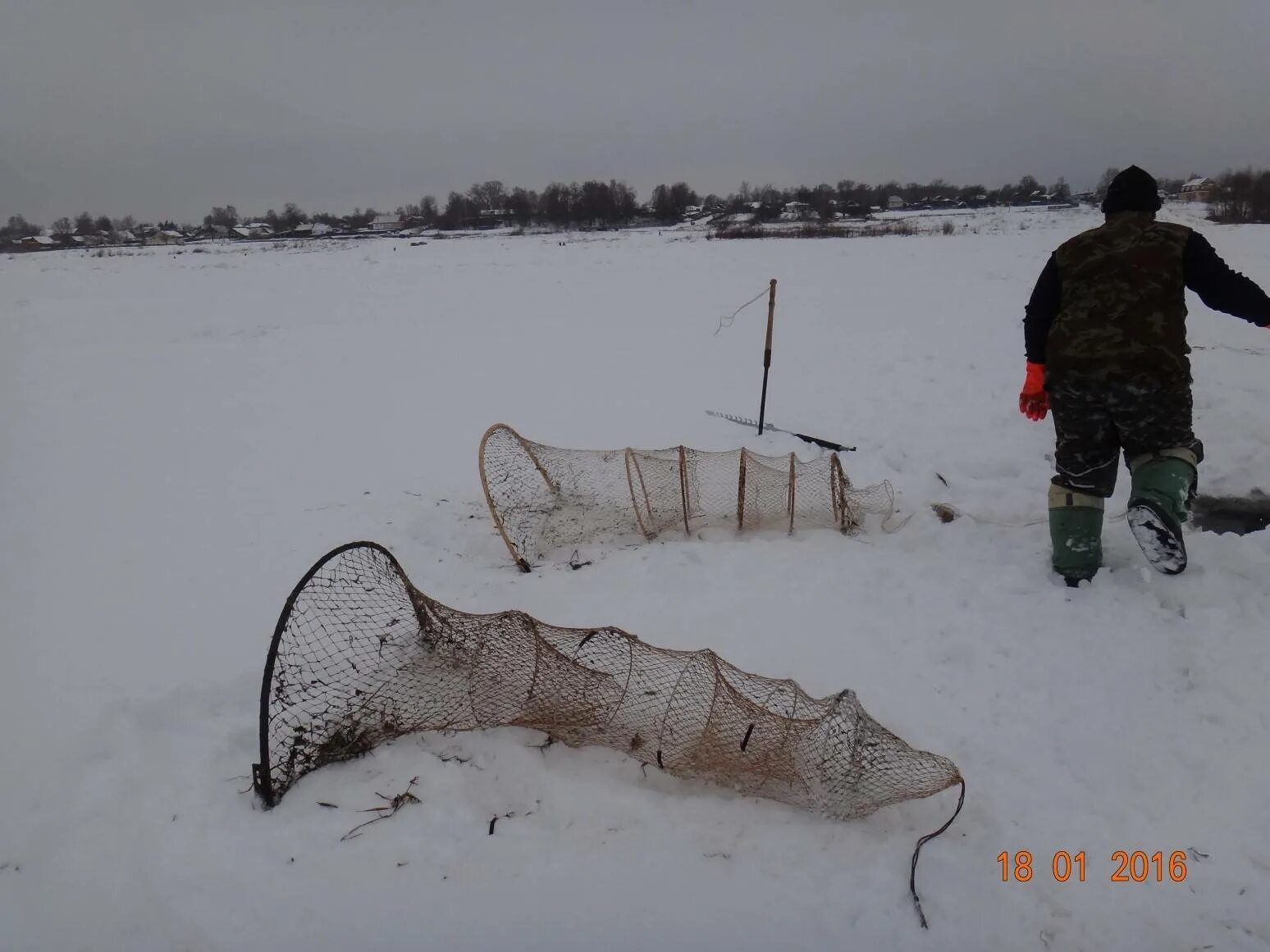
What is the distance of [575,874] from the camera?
250 centimetres

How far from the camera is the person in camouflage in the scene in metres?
3.54

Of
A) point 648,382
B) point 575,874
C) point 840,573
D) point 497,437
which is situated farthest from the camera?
point 648,382

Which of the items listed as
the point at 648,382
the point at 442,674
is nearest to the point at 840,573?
the point at 442,674

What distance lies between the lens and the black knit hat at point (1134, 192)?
359cm

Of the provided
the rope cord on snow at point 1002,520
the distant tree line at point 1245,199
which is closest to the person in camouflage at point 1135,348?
the rope cord on snow at point 1002,520

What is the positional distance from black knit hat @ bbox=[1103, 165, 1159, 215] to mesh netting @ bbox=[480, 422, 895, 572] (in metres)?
2.15

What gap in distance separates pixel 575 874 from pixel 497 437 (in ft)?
13.2

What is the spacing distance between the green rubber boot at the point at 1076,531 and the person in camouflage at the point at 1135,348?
0.02 metres

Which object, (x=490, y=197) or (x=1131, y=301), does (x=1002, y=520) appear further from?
(x=490, y=197)

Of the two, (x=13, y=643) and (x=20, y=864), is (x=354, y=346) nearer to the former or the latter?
(x=13, y=643)

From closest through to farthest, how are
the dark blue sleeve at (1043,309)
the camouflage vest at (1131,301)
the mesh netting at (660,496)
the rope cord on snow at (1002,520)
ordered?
the camouflage vest at (1131,301), the dark blue sleeve at (1043,309), the rope cord on snow at (1002,520), the mesh netting at (660,496)

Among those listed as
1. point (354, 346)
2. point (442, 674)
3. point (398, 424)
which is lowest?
point (442, 674)

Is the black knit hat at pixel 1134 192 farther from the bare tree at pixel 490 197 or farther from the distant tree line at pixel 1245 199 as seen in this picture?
the bare tree at pixel 490 197

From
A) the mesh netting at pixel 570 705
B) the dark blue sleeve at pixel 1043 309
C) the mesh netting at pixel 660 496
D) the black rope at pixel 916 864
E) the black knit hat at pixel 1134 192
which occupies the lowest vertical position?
the black rope at pixel 916 864
